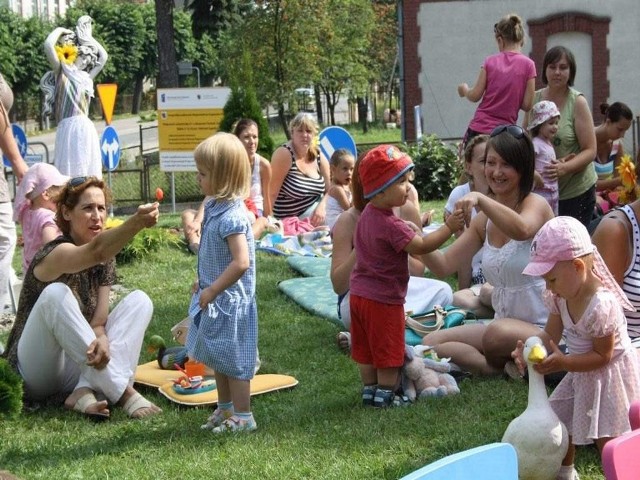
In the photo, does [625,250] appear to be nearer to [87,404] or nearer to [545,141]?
[87,404]

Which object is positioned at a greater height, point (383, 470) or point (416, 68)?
point (416, 68)

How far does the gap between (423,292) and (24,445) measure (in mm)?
3134

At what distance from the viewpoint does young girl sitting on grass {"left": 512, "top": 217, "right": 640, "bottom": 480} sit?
394 cm

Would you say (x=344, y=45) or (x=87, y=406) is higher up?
(x=344, y=45)

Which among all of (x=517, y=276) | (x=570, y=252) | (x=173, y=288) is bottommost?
(x=173, y=288)

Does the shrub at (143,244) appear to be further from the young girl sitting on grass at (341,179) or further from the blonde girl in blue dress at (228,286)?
the blonde girl in blue dress at (228,286)

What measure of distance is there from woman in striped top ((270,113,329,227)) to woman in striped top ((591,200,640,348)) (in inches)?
285

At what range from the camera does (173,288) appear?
381 inches

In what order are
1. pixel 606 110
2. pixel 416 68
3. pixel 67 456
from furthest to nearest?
pixel 416 68
pixel 606 110
pixel 67 456

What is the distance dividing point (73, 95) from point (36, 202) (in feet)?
20.1

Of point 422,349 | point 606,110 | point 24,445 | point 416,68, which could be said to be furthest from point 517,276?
point 416,68

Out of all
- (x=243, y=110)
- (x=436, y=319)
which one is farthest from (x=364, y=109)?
(x=436, y=319)

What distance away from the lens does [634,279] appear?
4.57 meters

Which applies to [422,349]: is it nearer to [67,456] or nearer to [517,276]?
[517,276]
